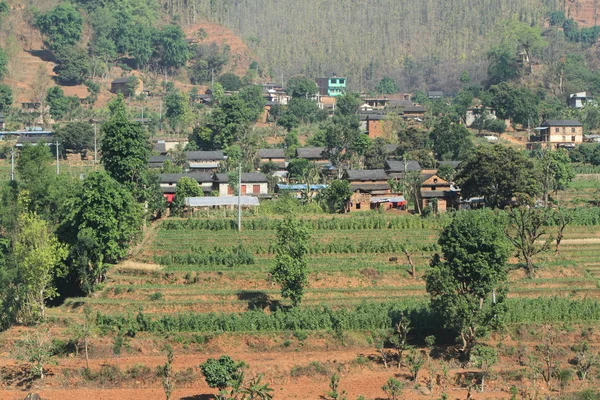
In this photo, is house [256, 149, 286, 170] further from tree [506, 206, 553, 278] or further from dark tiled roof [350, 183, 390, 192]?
tree [506, 206, 553, 278]

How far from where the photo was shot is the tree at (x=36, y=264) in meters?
38.0

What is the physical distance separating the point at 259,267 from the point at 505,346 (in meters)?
12.1

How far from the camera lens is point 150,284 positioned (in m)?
42.2

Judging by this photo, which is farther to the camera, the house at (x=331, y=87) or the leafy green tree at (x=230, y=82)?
the house at (x=331, y=87)

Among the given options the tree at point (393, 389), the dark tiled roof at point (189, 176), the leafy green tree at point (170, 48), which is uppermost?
the leafy green tree at point (170, 48)

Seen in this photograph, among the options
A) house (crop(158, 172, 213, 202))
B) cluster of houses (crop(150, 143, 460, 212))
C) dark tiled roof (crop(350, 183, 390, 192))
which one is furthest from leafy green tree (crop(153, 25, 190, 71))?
dark tiled roof (crop(350, 183, 390, 192))

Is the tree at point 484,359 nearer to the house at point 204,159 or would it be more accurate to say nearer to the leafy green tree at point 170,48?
the house at point 204,159

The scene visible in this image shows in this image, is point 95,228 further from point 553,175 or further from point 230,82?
point 230,82

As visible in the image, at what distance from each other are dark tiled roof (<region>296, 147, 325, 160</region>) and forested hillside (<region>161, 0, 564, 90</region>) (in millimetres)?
47259

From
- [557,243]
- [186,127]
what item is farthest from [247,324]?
[186,127]

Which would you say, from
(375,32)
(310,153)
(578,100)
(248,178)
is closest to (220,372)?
(248,178)

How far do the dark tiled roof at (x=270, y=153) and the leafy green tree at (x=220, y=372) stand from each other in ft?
121

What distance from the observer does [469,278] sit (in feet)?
120

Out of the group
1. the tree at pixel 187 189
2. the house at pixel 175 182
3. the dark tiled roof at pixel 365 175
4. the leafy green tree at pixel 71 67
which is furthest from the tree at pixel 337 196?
the leafy green tree at pixel 71 67
